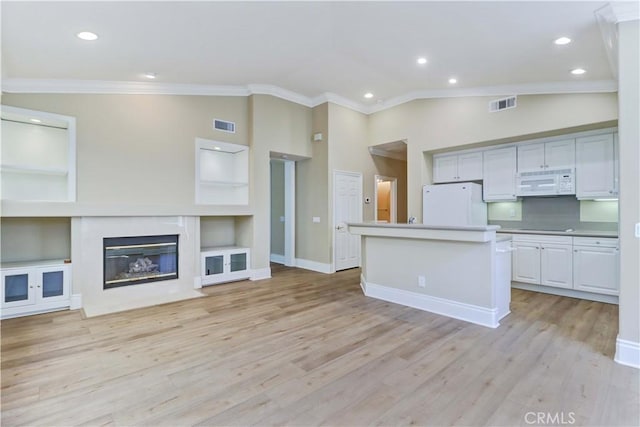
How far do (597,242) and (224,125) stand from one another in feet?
19.1

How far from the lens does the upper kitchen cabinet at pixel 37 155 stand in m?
4.09

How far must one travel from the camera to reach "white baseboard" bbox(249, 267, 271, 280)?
5.64 meters

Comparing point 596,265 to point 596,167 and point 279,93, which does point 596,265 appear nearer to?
point 596,167

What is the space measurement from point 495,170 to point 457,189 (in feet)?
2.35

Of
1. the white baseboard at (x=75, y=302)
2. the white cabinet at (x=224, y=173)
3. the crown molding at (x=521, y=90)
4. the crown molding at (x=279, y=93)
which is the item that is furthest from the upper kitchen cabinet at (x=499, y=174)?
the white baseboard at (x=75, y=302)

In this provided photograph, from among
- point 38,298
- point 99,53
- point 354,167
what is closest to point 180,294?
point 38,298

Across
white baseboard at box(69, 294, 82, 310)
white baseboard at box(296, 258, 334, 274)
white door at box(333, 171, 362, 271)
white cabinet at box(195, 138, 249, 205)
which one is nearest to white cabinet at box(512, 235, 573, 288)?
white door at box(333, 171, 362, 271)

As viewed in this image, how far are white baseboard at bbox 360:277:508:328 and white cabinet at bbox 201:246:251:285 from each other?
7.31ft

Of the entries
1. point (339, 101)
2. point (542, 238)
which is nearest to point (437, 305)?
point (542, 238)

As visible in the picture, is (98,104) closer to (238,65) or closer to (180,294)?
(238,65)

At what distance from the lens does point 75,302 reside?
403cm

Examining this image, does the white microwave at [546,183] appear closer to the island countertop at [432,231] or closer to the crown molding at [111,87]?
Answer: the island countertop at [432,231]

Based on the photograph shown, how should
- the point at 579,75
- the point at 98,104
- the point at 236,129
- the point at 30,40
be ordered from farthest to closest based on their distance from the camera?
the point at 236,129
the point at 98,104
the point at 579,75
the point at 30,40

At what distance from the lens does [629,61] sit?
101 inches
